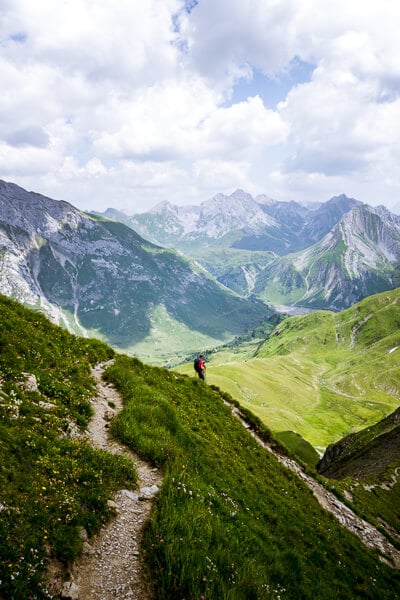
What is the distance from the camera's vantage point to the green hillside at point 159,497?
855cm

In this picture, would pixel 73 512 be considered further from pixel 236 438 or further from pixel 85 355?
→ pixel 236 438

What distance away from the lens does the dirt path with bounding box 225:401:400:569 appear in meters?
26.0

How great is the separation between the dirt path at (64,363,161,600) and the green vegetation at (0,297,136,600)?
0.44 m

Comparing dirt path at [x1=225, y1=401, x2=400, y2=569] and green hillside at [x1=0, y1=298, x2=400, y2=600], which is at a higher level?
green hillside at [x1=0, y1=298, x2=400, y2=600]

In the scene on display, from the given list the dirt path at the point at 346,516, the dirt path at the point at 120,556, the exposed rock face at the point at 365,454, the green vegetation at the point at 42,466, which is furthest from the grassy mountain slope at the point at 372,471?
the green vegetation at the point at 42,466

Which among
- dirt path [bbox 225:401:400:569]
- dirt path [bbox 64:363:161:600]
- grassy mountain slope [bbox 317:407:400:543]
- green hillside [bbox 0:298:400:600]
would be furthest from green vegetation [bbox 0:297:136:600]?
grassy mountain slope [bbox 317:407:400:543]

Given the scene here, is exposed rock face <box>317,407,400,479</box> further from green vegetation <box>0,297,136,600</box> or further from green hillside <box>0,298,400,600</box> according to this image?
green vegetation <box>0,297,136,600</box>

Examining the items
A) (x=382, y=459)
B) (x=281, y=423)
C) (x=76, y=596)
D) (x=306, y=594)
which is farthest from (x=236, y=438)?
(x=281, y=423)

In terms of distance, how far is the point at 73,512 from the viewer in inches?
374

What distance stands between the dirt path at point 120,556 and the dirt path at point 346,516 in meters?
19.2

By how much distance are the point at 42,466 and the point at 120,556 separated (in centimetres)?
351

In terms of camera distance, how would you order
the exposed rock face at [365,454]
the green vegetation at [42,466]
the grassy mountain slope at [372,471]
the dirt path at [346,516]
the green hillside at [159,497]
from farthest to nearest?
the exposed rock face at [365,454] < the grassy mountain slope at [372,471] < the dirt path at [346,516] < the green hillside at [159,497] < the green vegetation at [42,466]

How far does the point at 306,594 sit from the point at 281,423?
185 metres

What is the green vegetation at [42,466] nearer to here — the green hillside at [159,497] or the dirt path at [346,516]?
the green hillside at [159,497]
